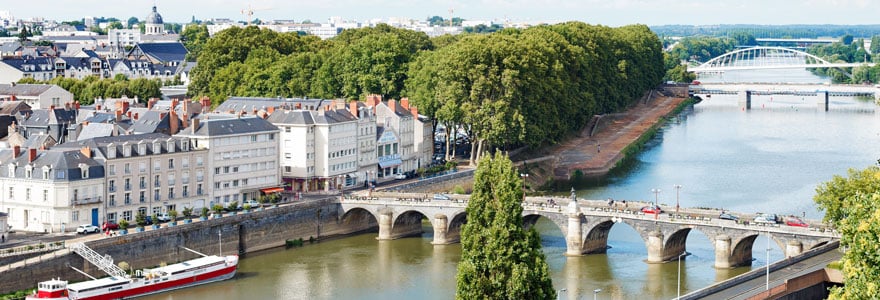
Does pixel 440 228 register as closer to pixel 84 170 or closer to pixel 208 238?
pixel 208 238

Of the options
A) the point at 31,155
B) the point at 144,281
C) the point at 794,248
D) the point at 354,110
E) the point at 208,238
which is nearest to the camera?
the point at 144,281

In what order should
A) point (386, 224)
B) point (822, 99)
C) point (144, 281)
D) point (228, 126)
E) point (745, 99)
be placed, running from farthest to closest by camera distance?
1. point (745, 99)
2. point (822, 99)
3. point (228, 126)
4. point (386, 224)
5. point (144, 281)

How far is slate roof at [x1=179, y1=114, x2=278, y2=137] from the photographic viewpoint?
81.3m

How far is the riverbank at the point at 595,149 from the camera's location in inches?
4240

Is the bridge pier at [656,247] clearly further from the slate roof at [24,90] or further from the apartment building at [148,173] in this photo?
the slate roof at [24,90]

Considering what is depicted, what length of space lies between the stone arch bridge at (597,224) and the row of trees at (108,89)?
3923 centimetres

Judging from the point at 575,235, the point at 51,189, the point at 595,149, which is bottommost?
the point at 575,235

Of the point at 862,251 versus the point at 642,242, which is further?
the point at 642,242

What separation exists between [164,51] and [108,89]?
174ft

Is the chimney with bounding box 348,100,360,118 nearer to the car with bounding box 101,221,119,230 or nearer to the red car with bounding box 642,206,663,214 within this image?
the red car with bounding box 642,206,663,214

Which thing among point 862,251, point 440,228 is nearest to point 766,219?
point 440,228

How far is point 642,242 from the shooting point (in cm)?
7806

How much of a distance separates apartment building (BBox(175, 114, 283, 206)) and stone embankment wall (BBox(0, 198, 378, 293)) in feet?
12.3

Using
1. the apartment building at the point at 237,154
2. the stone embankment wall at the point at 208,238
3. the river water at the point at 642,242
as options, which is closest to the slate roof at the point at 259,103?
the apartment building at the point at 237,154
